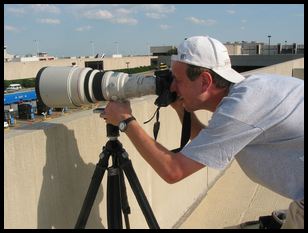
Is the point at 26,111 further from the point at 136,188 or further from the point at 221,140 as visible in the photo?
the point at 221,140

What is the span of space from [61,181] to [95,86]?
567 mm

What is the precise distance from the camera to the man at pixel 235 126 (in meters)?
1.91

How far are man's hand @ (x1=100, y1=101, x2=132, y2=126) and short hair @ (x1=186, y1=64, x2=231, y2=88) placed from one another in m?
0.37

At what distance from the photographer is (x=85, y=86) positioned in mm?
2299

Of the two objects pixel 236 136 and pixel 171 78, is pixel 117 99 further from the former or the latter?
pixel 236 136

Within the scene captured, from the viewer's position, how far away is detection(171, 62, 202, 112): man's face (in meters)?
2.10

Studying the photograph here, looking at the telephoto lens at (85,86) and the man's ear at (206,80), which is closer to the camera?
the man's ear at (206,80)

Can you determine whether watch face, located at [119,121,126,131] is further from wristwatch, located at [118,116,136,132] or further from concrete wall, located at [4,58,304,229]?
concrete wall, located at [4,58,304,229]

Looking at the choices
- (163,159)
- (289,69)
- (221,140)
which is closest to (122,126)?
(163,159)

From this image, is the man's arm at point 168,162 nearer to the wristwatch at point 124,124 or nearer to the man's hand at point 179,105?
the wristwatch at point 124,124

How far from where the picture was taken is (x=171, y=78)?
7.48 feet

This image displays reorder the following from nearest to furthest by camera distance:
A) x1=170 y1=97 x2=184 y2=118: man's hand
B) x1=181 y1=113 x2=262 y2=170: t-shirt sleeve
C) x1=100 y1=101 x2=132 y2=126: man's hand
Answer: x1=181 y1=113 x2=262 y2=170: t-shirt sleeve < x1=100 y1=101 x2=132 y2=126: man's hand < x1=170 y1=97 x2=184 y2=118: man's hand

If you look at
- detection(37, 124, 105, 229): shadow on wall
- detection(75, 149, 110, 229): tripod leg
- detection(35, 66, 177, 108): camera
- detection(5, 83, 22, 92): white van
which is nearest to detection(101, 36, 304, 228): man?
detection(35, 66, 177, 108): camera

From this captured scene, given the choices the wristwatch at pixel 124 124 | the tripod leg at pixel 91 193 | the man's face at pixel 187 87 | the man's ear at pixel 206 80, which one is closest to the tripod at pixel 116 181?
the tripod leg at pixel 91 193
